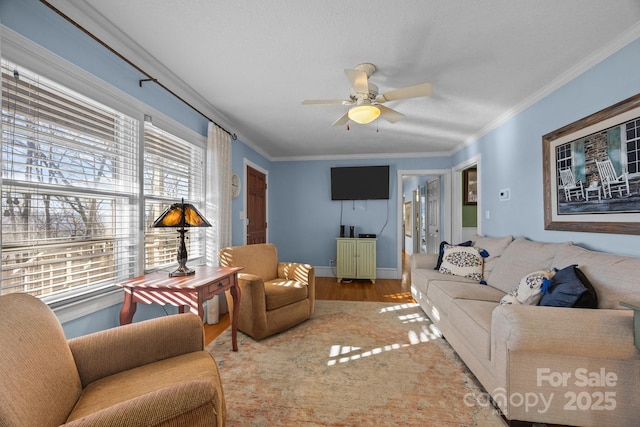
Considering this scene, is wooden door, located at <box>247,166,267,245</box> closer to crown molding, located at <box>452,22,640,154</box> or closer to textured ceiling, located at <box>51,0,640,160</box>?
textured ceiling, located at <box>51,0,640,160</box>

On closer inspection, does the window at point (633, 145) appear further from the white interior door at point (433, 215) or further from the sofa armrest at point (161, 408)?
the white interior door at point (433, 215)

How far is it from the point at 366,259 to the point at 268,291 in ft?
8.34

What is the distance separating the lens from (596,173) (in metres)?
1.99

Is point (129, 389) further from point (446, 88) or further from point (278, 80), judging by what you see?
point (446, 88)

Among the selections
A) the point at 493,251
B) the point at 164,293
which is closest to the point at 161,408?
the point at 164,293

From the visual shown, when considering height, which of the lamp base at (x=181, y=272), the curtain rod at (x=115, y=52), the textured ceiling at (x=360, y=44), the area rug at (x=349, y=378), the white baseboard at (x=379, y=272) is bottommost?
the area rug at (x=349, y=378)

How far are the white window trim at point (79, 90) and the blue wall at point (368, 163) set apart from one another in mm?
53

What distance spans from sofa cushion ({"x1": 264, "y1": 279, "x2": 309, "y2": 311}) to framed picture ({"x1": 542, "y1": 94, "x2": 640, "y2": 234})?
Answer: 249 centimetres

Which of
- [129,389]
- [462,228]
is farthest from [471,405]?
[462,228]

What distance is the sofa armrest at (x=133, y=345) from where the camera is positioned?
118cm

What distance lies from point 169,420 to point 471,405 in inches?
69.1

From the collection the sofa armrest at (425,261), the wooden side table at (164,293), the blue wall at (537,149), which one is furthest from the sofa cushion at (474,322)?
the wooden side table at (164,293)

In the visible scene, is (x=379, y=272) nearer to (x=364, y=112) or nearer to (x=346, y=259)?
(x=346, y=259)

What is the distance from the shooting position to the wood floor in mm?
3809
